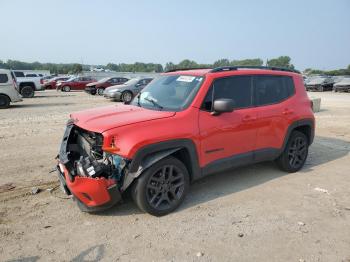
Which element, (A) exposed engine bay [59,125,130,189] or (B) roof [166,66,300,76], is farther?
(B) roof [166,66,300,76]

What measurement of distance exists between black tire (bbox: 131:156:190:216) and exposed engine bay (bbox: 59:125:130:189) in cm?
27

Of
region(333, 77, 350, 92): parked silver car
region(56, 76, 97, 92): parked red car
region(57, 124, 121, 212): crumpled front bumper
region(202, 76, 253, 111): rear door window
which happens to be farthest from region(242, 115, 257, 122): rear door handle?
region(333, 77, 350, 92): parked silver car

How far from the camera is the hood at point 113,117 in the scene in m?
4.15

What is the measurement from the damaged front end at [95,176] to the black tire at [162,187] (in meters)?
0.25

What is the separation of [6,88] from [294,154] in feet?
47.7

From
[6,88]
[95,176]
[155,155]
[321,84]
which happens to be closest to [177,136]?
[155,155]

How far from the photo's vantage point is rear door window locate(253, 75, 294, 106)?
17.6 feet

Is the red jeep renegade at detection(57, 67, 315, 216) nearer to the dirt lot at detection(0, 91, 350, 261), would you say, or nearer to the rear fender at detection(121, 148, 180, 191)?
the rear fender at detection(121, 148, 180, 191)

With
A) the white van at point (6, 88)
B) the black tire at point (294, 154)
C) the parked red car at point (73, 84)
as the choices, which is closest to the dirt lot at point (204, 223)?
the black tire at point (294, 154)

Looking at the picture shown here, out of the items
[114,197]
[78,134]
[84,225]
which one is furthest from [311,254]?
[78,134]

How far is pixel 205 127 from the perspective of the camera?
4551 millimetres

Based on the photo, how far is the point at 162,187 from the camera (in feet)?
14.0

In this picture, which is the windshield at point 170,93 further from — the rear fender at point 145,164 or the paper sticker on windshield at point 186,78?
the rear fender at point 145,164

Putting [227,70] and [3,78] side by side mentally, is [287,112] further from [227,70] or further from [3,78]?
[3,78]
